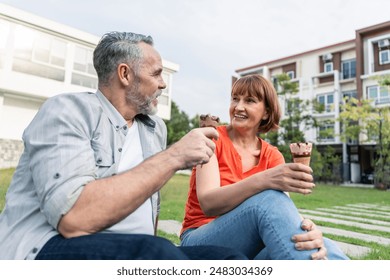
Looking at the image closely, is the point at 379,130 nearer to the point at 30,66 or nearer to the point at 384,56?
the point at 384,56

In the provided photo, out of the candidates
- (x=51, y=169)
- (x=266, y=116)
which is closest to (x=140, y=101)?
(x=51, y=169)

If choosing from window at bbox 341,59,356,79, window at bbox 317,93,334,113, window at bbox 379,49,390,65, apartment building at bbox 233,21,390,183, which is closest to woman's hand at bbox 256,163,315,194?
apartment building at bbox 233,21,390,183

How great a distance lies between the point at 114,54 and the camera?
4.06 ft

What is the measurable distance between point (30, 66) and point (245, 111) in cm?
1267

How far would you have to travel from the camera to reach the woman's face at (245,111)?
1610mm

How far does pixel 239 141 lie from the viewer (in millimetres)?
1629

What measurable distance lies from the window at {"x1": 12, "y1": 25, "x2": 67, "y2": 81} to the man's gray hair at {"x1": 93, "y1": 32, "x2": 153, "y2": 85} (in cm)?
1244

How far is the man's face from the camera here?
126 centimetres

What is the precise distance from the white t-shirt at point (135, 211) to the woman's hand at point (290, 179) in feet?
1.34

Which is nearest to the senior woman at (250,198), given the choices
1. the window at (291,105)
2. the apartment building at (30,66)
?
the apartment building at (30,66)

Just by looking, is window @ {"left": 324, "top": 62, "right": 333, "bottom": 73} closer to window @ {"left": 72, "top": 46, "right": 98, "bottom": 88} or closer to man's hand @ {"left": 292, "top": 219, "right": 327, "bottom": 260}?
window @ {"left": 72, "top": 46, "right": 98, "bottom": 88}

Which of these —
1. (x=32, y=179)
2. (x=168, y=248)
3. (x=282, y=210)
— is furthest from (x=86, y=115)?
(x=282, y=210)

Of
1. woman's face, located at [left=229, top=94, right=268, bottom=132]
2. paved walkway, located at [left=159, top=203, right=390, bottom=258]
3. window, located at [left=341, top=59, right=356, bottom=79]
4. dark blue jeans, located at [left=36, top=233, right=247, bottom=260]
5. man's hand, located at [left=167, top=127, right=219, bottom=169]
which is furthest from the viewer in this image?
window, located at [left=341, top=59, right=356, bottom=79]
